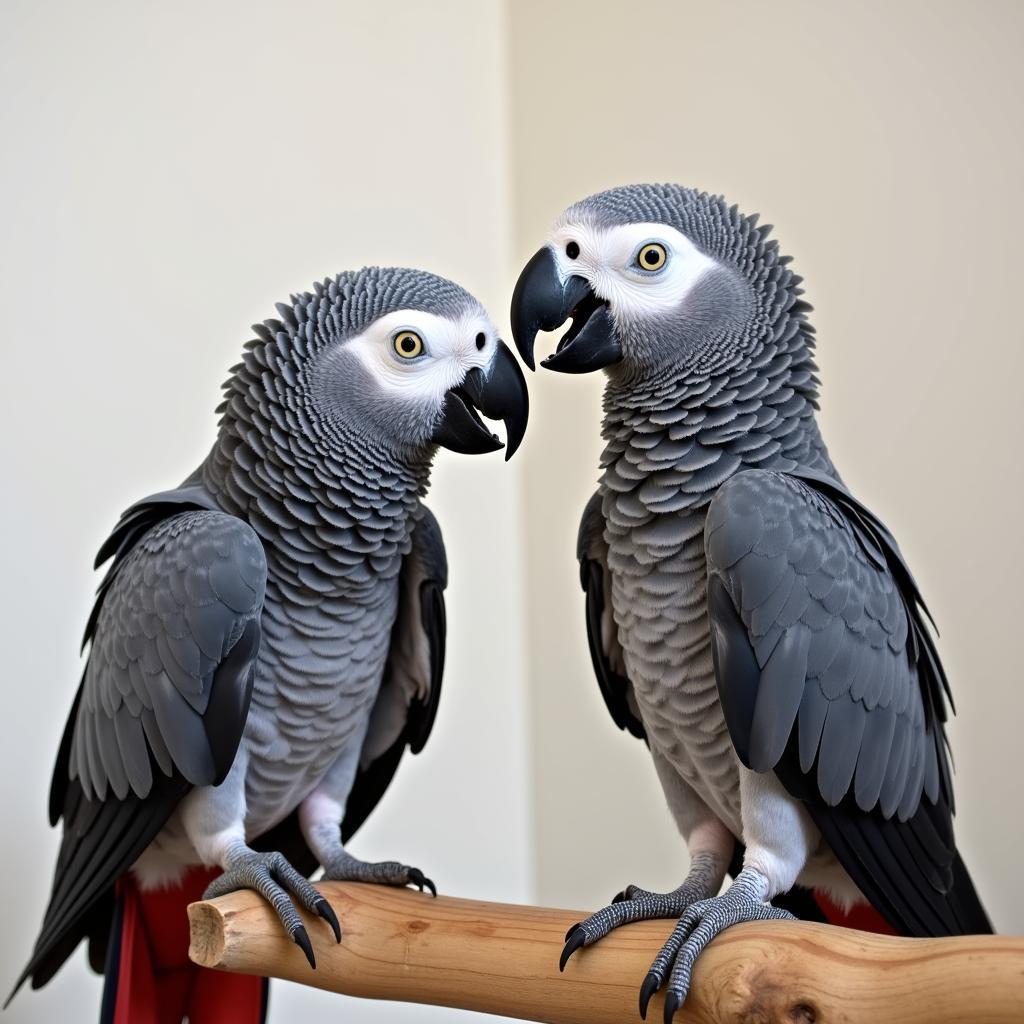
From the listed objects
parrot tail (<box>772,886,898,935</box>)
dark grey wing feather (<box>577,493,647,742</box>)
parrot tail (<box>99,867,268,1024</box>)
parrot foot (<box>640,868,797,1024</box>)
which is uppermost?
dark grey wing feather (<box>577,493,647,742</box>)

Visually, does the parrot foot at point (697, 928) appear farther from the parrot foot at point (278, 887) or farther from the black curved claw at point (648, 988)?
the parrot foot at point (278, 887)

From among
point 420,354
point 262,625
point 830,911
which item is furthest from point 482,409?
point 830,911

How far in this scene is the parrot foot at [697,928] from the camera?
0.83 meters

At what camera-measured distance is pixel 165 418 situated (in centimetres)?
167

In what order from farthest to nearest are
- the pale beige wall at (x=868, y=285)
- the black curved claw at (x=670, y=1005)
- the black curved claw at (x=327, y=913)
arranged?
the pale beige wall at (x=868, y=285), the black curved claw at (x=327, y=913), the black curved claw at (x=670, y=1005)

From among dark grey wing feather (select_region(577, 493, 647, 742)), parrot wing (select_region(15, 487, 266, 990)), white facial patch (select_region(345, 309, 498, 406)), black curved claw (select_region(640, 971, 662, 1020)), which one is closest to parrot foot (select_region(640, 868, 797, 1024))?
black curved claw (select_region(640, 971, 662, 1020))

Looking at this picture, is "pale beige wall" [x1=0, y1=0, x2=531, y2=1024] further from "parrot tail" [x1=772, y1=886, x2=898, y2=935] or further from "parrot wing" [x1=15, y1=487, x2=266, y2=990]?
"parrot tail" [x1=772, y1=886, x2=898, y2=935]

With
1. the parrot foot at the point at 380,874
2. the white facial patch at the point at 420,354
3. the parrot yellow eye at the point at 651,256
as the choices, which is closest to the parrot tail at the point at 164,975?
the parrot foot at the point at 380,874

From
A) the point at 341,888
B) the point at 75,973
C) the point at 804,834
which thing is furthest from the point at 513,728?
the point at 804,834

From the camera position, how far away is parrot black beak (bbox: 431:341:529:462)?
1153 millimetres

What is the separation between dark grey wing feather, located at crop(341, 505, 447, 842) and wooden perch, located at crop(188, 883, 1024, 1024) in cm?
24

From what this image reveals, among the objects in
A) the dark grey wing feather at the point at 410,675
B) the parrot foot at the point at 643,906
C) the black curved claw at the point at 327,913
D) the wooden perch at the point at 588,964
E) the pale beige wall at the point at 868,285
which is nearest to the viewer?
the wooden perch at the point at 588,964

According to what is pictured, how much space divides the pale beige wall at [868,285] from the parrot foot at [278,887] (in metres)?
0.92

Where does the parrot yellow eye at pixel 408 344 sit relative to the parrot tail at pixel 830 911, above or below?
above
